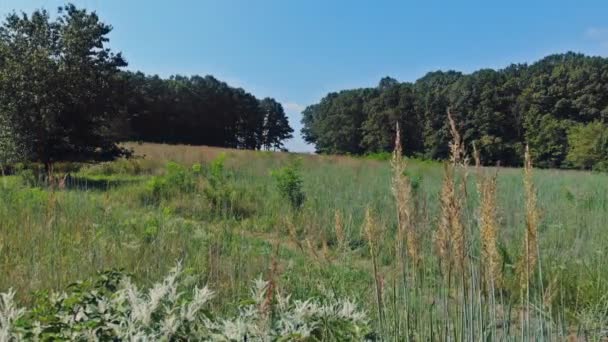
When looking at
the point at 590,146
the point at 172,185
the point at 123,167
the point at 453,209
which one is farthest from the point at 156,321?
the point at 590,146

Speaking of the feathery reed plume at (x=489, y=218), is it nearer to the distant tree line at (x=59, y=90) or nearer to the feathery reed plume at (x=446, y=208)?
the feathery reed plume at (x=446, y=208)

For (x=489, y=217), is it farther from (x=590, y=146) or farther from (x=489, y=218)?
(x=590, y=146)

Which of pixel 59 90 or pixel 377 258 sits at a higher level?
pixel 59 90

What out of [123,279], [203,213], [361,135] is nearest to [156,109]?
[361,135]

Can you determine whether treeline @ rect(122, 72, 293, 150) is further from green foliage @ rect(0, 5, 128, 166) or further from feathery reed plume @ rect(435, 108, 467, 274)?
feathery reed plume @ rect(435, 108, 467, 274)

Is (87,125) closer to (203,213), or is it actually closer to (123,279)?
(203,213)

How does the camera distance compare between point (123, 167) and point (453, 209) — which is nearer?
point (453, 209)

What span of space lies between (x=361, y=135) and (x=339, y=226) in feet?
193

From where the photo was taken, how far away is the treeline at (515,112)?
126 ft

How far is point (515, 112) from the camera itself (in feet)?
144

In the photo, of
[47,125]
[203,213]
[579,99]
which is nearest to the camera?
[203,213]

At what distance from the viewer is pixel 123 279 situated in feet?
5.55

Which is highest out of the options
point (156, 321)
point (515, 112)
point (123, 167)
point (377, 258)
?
point (515, 112)

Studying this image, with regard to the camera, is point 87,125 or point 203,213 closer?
point 203,213
